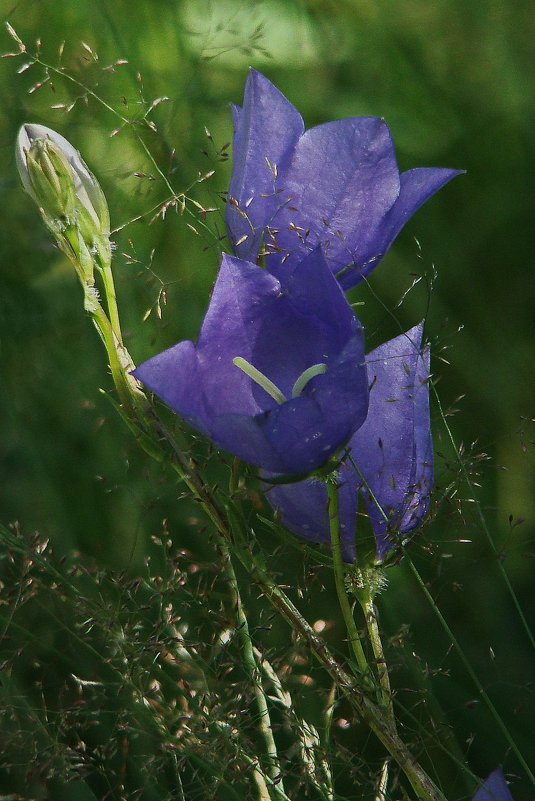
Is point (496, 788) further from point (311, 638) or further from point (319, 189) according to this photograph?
point (319, 189)

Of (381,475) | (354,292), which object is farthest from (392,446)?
(354,292)

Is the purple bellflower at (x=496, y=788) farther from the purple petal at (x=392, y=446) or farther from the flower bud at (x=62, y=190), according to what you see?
the flower bud at (x=62, y=190)

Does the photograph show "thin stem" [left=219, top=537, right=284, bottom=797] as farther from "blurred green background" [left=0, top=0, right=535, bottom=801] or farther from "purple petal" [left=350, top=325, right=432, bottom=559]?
"blurred green background" [left=0, top=0, right=535, bottom=801]

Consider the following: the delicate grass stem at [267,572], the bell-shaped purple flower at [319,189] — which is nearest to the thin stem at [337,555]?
the delicate grass stem at [267,572]

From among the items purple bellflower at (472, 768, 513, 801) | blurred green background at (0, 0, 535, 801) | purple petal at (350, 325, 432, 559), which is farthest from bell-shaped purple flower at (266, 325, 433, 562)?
blurred green background at (0, 0, 535, 801)

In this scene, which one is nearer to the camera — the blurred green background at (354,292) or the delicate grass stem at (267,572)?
the delicate grass stem at (267,572)

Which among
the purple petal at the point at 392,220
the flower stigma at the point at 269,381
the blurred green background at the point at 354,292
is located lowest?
the blurred green background at the point at 354,292
